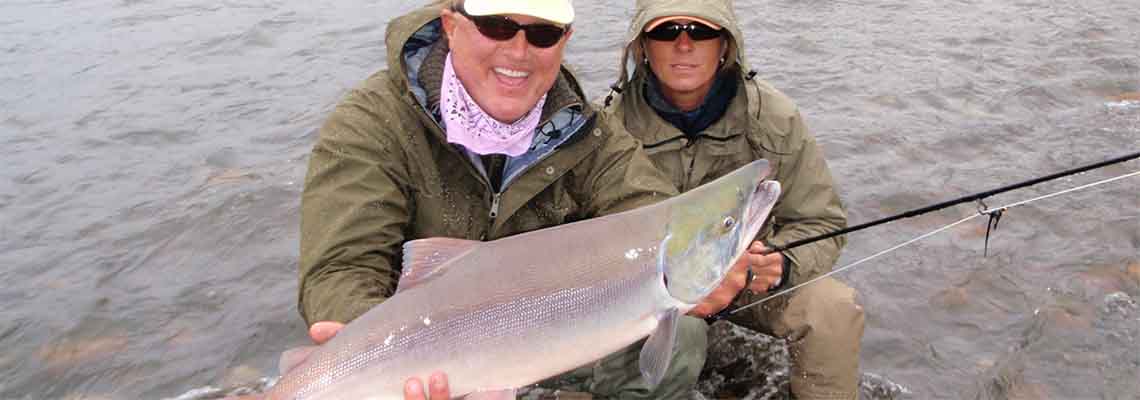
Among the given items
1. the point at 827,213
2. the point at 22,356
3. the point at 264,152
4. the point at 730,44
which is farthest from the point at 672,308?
the point at 264,152

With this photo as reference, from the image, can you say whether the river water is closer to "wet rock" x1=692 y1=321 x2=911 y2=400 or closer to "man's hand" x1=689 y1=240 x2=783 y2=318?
"wet rock" x1=692 y1=321 x2=911 y2=400

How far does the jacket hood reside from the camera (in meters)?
4.09

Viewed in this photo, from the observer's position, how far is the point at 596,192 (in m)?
3.69

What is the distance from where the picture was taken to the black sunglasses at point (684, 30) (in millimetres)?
4125

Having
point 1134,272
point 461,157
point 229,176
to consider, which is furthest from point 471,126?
point 229,176

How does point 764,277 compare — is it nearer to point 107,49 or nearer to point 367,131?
point 367,131

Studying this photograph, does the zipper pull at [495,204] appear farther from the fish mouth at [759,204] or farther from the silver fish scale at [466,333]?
the fish mouth at [759,204]

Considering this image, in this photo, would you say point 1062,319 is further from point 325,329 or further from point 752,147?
point 325,329

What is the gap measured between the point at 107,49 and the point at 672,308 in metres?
10.7

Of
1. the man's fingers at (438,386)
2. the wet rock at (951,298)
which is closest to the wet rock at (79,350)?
the man's fingers at (438,386)

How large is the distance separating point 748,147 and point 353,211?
1.96 m

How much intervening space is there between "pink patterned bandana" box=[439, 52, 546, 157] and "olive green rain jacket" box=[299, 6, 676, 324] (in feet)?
0.18

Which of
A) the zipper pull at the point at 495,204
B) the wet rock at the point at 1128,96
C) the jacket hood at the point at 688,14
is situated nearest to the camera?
the zipper pull at the point at 495,204

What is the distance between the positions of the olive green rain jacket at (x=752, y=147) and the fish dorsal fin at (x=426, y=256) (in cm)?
166
